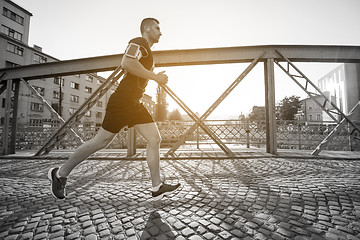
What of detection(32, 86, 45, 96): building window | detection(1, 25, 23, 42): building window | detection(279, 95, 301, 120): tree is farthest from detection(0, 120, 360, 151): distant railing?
detection(279, 95, 301, 120): tree

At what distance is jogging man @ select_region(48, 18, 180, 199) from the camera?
2.36m

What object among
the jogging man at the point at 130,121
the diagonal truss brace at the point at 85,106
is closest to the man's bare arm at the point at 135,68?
the jogging man at the point at 130,121

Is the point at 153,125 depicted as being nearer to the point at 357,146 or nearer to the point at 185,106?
the point at 185,106

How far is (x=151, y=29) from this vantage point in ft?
9.05

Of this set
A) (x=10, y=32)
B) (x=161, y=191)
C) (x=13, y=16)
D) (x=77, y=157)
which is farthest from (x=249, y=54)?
(x=13, y=16)

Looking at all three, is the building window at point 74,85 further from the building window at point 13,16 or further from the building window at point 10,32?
the building window at point 13,16

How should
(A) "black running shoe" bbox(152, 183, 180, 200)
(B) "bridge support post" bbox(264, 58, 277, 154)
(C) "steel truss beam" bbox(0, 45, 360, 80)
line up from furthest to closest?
(C) "steel truss beam" bbox(0, 45, 360, 80) → (B) "bridge support post" bbox(264, 58, 277, 154) → (A) "black running shoe" bbox(152, 183, 180, 200)

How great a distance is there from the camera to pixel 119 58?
6590 mm

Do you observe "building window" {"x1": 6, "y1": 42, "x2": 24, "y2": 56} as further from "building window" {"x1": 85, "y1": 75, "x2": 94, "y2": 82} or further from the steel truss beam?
the steel truss beam

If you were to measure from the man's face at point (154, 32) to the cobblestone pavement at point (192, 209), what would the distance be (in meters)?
2.26

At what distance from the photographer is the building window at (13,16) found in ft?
102

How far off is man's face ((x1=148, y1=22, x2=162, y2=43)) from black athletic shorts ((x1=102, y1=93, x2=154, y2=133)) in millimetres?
1027

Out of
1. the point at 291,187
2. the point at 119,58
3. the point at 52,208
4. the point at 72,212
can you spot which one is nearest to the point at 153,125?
the point at 72,212

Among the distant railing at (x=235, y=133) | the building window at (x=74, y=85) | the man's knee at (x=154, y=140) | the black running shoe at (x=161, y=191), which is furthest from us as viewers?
the building window at (x=74, y=85)
